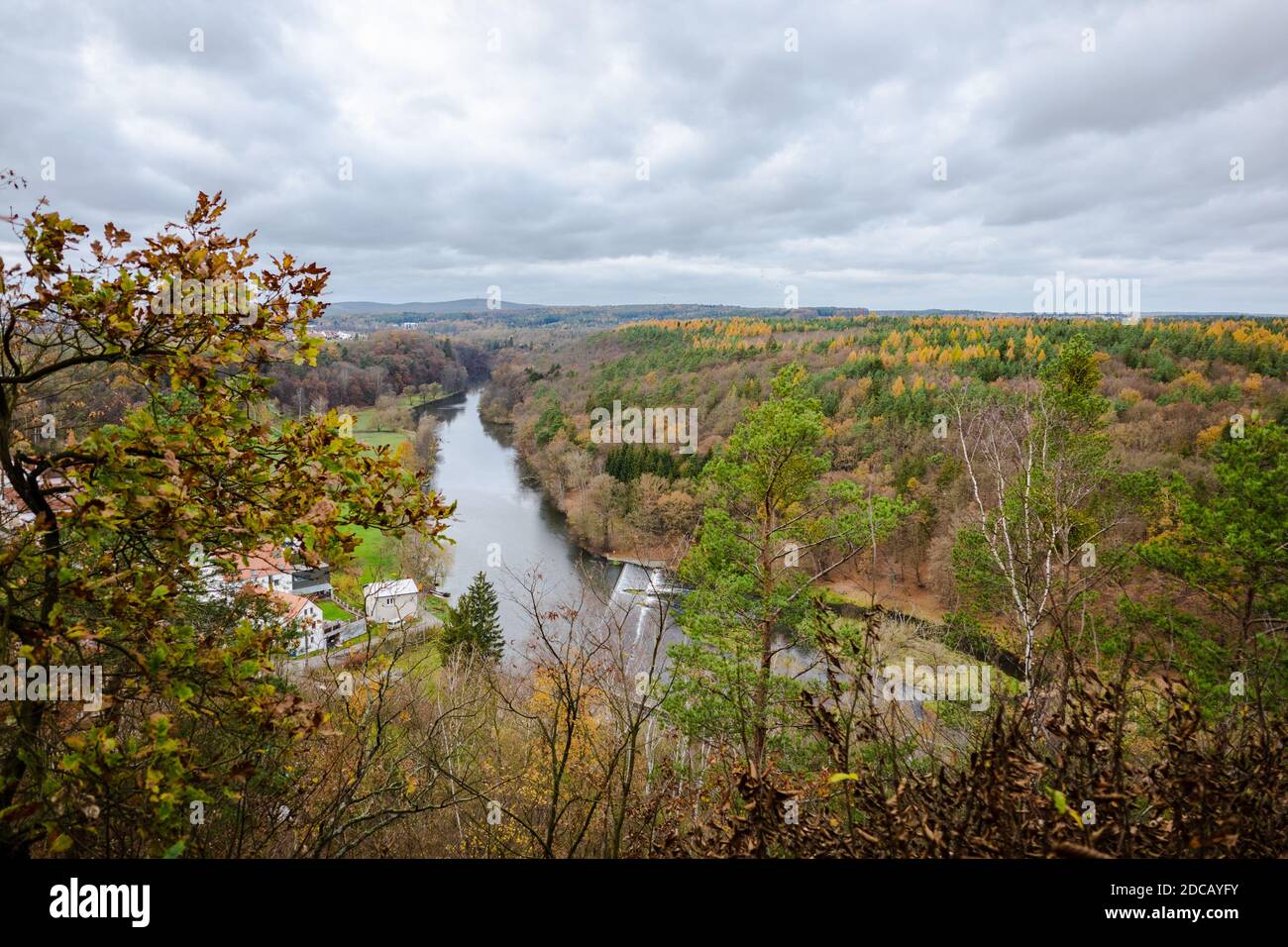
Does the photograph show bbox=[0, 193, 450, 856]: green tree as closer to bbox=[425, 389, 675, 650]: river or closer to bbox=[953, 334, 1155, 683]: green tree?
bbox=[953, 334, 1155, 683]: green tree

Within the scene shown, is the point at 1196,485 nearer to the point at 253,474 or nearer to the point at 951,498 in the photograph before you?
the point at 951,498

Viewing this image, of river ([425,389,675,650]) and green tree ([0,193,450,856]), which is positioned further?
river ([425,389,675,650])

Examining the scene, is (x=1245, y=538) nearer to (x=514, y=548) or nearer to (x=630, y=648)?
(x=630, y=648)

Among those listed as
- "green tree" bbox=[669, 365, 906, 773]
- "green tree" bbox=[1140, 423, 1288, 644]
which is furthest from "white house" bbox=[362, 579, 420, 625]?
"green tree" bbox=[1140, 423, 1288, 644]

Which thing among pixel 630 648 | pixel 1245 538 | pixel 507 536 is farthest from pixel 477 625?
pixel 1245 538

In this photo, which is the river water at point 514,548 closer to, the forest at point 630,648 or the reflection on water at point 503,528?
the reflection on water at point 503,528

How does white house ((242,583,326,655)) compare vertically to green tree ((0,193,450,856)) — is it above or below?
below

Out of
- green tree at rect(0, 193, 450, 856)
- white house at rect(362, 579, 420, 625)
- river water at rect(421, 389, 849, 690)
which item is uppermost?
green tree at rect(0, 193, 450, 856)
